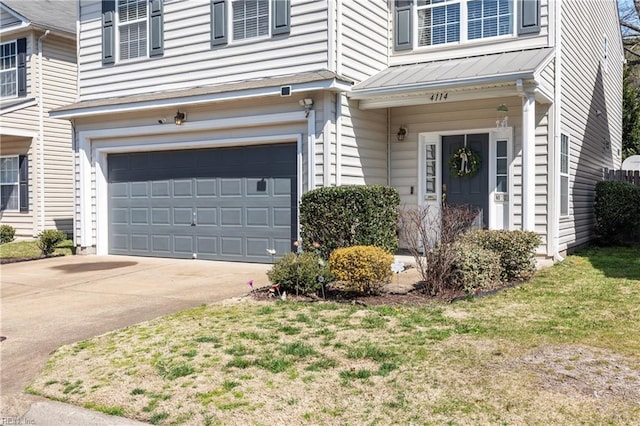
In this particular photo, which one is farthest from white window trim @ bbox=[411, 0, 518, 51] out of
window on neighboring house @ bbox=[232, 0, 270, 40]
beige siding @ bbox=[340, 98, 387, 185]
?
window on neighboring house @ bbox=[232, 0, 270, 40]

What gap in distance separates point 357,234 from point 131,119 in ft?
20.1

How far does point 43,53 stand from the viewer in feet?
56.2

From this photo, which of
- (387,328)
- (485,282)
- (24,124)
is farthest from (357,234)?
(24,124)

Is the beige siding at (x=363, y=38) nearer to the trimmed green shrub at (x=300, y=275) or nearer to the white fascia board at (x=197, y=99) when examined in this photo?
the white fascia board at (x=197, y=99)

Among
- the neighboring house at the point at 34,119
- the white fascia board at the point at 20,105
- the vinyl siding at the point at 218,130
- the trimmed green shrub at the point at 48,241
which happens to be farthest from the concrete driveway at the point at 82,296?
the white fascia board at the point at 20,105

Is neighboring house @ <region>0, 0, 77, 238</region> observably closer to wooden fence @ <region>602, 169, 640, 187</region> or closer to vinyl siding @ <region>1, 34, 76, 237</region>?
vinyl siding @ <region>1, 34, 76, 237</region>

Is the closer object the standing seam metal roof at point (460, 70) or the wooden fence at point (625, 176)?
the standing seam metal roof at point (460, 70)

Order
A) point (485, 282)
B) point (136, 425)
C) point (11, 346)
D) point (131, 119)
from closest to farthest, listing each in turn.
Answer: point (136, 425), point (11, 346), point (485, 282), point (131, 119)

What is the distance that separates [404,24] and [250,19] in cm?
298

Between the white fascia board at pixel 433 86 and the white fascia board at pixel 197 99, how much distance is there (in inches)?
13.2

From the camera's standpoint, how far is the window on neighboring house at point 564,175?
1116cm

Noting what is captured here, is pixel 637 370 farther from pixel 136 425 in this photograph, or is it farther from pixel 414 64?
pixel 414 64

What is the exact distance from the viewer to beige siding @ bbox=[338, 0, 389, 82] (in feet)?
34.6

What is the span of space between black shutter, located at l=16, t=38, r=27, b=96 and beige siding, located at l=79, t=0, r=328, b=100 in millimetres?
4550
